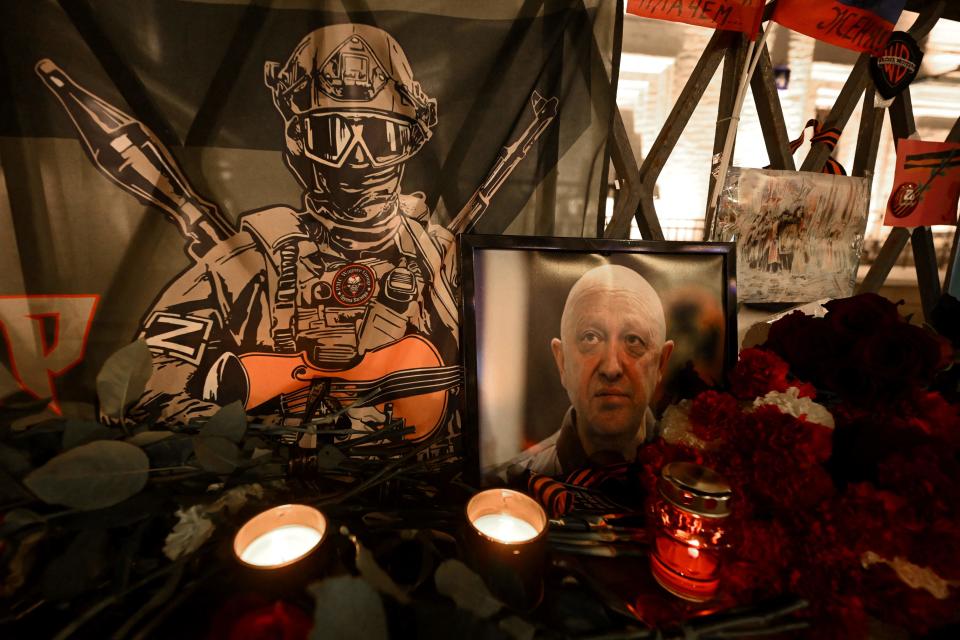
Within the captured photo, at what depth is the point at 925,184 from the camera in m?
1.12

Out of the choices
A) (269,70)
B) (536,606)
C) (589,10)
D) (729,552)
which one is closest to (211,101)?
(269,70)

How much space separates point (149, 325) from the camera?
2.16 ft

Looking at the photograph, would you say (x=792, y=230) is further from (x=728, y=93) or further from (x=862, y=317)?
(x=862, y=317)

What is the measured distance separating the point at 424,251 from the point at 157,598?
1.85 feet

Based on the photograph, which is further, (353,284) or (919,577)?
(353,284)

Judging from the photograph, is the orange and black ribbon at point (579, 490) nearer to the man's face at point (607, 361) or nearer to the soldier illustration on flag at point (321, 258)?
the man's face at point (607, 361)

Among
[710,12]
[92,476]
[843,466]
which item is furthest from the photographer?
[710,12]

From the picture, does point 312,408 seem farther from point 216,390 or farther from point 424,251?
point 424,251

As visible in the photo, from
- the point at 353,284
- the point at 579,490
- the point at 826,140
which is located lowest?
the point at 579,490

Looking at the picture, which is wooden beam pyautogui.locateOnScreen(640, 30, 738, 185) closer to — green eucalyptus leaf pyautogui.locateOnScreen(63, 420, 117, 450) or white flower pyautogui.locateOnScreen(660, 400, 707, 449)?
white flower pyautogui.locateOnScreen(660, 400, 707, 449)

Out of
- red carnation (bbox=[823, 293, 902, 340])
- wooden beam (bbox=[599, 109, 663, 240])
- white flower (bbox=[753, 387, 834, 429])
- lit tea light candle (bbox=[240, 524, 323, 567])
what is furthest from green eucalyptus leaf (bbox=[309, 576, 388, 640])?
wooden beam (bbox=[599, 109, 663, 240])

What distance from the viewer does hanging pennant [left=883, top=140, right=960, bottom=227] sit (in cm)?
110

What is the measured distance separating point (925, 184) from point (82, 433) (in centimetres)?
186

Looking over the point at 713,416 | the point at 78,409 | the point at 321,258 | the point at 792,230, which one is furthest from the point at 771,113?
the point at 78,409
